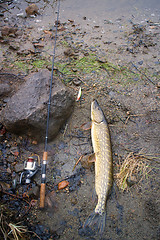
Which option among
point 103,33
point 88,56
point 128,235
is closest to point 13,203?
point 128,235

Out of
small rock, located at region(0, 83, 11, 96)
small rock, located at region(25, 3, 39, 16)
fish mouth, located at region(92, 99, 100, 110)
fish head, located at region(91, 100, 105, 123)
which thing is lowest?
fish head, located at region(91, 100, 105, 123)

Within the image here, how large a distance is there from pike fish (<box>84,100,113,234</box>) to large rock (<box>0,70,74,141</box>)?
2.06ft

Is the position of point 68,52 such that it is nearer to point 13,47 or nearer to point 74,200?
point 13,47

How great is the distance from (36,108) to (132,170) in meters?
2.00

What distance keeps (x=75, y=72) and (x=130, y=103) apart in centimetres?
157

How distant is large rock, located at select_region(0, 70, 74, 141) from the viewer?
3.09 meters

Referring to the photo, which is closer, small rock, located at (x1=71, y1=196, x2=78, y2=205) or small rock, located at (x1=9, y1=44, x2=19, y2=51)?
small rock, located at (x1=71, y1=196, x2=78, y2=205)

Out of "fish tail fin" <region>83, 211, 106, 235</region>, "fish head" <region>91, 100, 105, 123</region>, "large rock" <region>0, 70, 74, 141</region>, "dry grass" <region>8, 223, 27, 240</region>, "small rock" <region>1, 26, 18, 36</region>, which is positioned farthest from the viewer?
"small rock" <region>1, 26, 18, 36</region>

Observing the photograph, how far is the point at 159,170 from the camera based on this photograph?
3.11m

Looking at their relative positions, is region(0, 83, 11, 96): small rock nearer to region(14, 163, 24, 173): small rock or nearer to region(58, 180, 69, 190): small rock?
region(14, 163, 24, 173): small rock

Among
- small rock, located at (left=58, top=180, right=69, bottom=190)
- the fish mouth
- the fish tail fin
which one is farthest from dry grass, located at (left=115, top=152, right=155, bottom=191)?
the fish mouth

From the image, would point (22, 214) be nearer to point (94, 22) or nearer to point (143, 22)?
point (94, 22)

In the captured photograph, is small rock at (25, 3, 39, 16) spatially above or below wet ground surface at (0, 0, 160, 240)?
above

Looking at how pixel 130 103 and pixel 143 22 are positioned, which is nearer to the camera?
pixel 130 103
